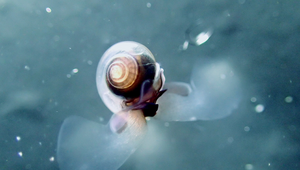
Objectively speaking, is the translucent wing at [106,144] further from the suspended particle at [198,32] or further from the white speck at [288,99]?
the white speck at [288,99]

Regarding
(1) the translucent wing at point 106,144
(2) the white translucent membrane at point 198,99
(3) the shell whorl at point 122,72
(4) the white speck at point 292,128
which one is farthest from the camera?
(4) the white speck at point 292,128

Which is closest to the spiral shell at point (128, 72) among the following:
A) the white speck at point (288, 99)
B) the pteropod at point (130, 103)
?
the pteropod at point (130, 103)

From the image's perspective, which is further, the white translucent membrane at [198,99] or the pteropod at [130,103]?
the white translucent membrane at [198,99]

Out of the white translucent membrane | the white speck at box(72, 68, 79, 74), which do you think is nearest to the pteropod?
the white translucent membrane

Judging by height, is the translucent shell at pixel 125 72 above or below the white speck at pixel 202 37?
above

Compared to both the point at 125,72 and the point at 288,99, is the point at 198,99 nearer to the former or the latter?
the point at 125,72

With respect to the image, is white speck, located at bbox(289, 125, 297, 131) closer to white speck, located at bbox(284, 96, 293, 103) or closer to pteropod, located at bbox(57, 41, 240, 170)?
white speck, located at bbox(284, 96, 293, 103)

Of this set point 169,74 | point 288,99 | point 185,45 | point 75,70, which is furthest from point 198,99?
point 75,70
